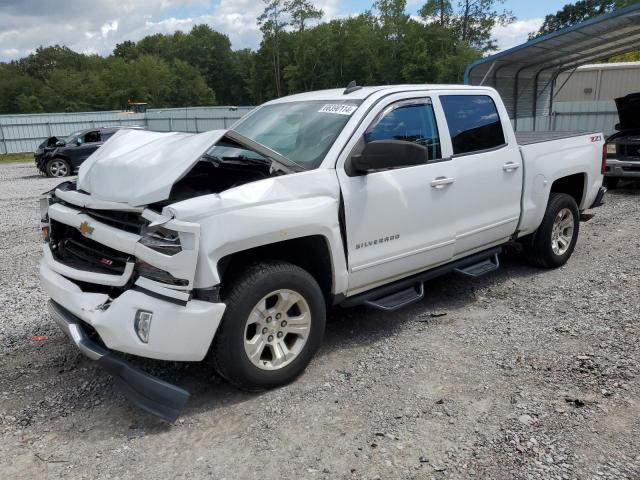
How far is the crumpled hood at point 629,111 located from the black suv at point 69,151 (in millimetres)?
14655

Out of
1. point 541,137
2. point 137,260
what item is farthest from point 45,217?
point 541,137

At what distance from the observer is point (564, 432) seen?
2.96m

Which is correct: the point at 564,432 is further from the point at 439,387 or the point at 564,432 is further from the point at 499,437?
the point at 439,387

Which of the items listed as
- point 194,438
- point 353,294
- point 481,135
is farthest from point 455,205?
point 194,438

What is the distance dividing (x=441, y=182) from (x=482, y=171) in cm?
62

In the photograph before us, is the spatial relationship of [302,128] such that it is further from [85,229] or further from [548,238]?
[548,238]

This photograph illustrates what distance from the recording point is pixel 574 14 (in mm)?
78500

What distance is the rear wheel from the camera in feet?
57.4

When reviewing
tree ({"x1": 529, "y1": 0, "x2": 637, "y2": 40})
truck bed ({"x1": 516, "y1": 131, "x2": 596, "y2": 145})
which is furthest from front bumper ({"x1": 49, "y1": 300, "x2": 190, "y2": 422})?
tree ({"x1": 529, "y1": 0, "x2": 637, "y2": 40})

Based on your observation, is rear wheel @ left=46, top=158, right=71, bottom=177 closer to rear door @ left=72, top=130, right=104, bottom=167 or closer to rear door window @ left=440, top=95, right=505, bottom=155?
rear door @ left=72, top=130, right=104, bottom=167

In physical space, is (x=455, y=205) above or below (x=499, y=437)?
above

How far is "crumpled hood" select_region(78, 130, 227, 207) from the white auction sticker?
104 cm

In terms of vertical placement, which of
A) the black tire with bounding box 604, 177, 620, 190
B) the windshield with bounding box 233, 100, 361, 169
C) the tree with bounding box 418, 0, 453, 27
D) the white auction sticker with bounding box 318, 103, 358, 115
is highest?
the tree with bounding box 418, 0, 453, 27

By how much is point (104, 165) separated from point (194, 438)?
74.4 inches
